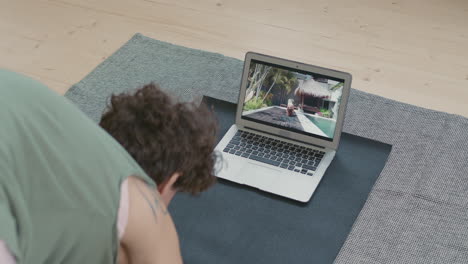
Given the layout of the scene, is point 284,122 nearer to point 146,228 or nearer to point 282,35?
point 146,228

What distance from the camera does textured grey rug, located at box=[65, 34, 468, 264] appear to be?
1712 mm

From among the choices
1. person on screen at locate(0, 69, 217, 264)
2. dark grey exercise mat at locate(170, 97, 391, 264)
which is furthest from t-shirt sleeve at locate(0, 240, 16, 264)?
dark grey exercise mat at locate(170, 97, 391, 264)

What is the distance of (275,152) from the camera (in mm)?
1920

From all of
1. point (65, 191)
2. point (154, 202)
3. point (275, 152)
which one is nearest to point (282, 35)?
point (275, 152)

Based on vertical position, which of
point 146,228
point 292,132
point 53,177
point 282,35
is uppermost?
point 53,177

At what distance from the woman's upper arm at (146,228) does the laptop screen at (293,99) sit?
0.82 m

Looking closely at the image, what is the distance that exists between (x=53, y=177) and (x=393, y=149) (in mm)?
1323

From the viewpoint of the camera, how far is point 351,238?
1.71m

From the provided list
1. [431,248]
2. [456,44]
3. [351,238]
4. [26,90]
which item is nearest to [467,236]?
[431,248]

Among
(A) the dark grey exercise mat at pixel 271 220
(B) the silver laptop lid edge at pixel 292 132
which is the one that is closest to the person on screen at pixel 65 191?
(A) the dark grey exercise mat at pixel 271 220

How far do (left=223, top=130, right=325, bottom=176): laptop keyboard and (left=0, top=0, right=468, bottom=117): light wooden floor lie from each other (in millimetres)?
754

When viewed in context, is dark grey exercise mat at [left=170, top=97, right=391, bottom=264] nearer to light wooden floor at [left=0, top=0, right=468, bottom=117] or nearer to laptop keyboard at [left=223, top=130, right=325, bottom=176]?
laptop keyboard at [left=223, top=130, right=325, bottom=176]

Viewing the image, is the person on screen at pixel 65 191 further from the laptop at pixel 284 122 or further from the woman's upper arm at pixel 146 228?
the laptop at pixel 284 122

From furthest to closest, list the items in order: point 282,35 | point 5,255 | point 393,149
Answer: point 282,35 < point 393,149 < point 5,255
